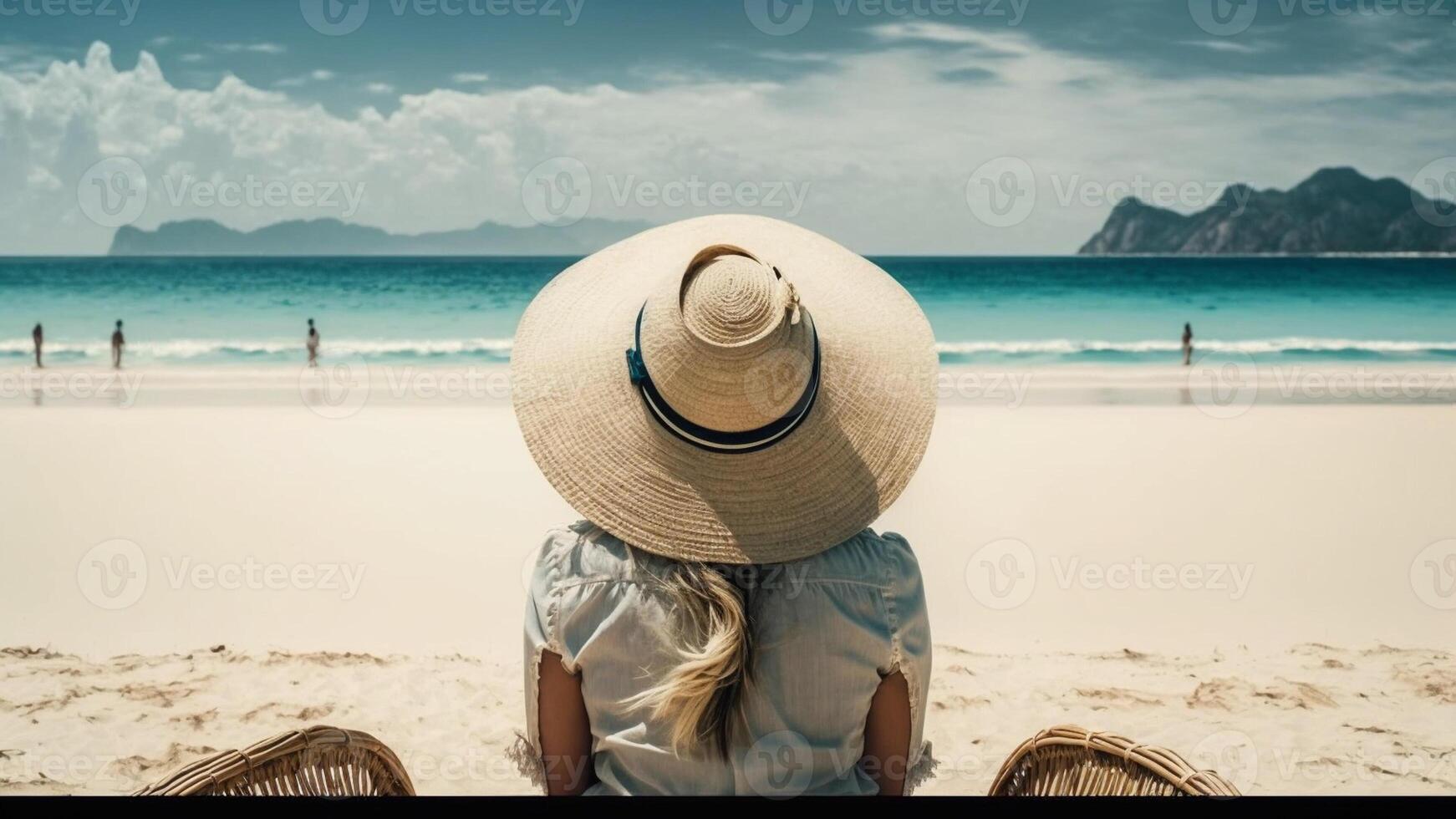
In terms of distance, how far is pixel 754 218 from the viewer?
2.05 m

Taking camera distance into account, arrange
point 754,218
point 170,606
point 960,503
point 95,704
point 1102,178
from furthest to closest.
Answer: point 1102,178 → point 960,503 → point 170,606 → point 95,704 → point 754,218

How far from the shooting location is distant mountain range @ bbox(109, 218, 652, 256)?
174 feet

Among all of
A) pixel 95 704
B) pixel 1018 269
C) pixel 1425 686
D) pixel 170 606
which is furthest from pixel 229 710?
pixel 1018 269

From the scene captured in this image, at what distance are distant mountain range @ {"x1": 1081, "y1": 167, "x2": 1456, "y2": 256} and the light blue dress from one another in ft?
180

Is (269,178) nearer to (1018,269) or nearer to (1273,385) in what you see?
Result: (1018,269)

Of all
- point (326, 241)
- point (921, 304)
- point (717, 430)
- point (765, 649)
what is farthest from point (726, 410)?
point (326, 241)

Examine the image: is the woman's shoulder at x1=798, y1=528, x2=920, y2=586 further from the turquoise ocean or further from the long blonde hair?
the turquoise ocean

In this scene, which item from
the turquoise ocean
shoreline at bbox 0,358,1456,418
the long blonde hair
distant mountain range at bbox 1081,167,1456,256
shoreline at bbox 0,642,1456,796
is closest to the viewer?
the long blonde hair

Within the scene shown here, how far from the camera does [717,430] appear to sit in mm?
1482

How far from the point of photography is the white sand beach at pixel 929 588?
3.63m

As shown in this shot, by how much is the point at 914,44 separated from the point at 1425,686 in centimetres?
4427

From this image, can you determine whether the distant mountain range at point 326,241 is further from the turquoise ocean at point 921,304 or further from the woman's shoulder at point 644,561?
the woman's shoulder at point 644,561

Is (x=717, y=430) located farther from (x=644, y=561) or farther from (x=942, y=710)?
(x=942, y=710)

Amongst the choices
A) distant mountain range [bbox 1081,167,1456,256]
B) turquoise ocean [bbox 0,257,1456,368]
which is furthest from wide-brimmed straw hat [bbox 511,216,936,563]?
distant mountain range [bbox 1081,167,1456,256]
